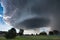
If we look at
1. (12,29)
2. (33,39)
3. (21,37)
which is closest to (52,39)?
(33,39)

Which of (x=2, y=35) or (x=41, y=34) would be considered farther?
(x=41, y=34)

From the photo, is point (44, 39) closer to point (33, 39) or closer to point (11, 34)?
point (33, 39)

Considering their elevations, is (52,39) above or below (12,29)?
below

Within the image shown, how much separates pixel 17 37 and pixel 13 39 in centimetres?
196

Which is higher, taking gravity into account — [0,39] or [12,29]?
[12,29]

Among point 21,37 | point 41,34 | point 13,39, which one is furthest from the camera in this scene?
point 41,34

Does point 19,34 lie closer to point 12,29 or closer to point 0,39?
point 12,29

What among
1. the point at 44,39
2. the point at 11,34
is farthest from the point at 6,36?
the point at 44,39

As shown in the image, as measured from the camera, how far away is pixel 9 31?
30312 mm

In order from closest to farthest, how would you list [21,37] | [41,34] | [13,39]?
[13,39] < [21,37] < [41,34]

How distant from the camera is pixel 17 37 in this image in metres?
29.6

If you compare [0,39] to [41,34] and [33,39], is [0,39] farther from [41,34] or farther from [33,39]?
[41,34]

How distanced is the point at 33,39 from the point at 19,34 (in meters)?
3.65

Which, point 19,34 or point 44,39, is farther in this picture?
point 19,34
